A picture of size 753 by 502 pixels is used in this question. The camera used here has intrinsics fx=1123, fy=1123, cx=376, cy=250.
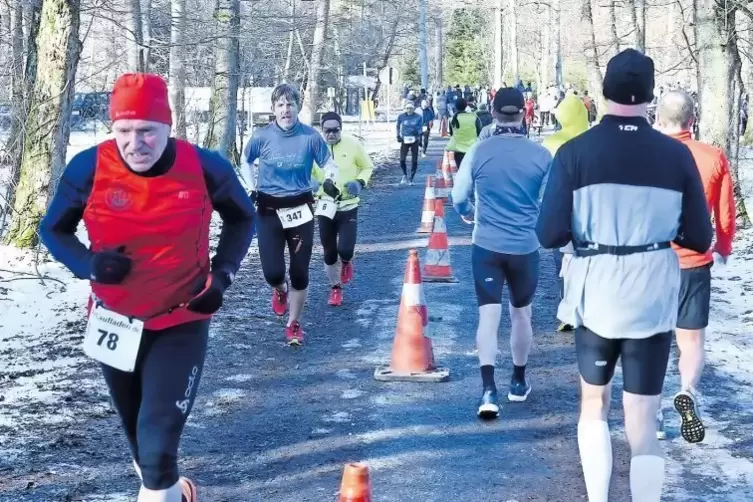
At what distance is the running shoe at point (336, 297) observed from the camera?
10711 mm

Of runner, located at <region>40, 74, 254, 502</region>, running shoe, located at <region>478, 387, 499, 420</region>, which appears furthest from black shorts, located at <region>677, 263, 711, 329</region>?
runner, located at <region>40, 74, 254, 502</region>

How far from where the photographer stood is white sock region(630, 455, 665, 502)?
447 centimetres

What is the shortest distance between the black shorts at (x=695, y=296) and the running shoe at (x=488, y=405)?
3.92 ft

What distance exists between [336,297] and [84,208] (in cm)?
664

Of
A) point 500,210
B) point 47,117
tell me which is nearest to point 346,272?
point 47,117

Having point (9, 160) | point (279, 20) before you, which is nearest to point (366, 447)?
point (9, 160)

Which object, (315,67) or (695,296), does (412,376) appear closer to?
(695,296)

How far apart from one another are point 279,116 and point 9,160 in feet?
16.8

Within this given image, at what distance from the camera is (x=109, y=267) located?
13.0 feet

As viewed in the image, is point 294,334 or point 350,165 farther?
point 350,165

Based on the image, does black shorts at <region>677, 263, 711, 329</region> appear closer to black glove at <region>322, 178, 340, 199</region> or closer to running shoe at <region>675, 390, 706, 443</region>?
running shoe at <region>675, 390, 706, 443</region>

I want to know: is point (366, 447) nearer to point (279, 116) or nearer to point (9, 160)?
point (279, 116)

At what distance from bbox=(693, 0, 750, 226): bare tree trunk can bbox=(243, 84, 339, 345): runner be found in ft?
26.6

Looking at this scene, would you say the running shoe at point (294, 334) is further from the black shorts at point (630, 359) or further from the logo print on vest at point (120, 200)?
the logo print on vest at point (120, 200)
